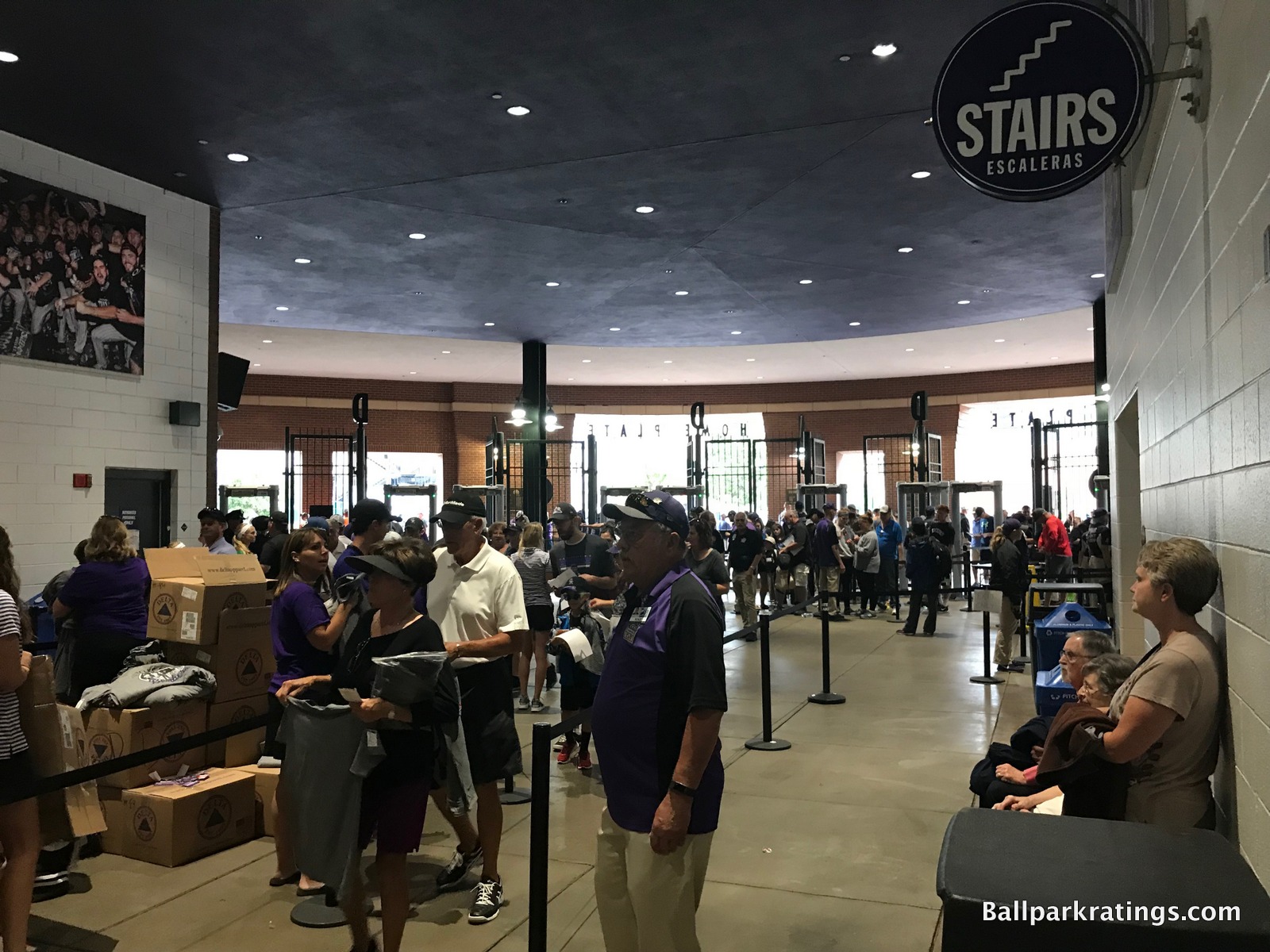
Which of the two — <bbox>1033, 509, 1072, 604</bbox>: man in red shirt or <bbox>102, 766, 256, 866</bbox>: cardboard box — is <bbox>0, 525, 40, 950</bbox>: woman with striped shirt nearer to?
<bbox>102, 766, 256, 866</bbox>: cardboard box

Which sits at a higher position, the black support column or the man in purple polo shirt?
the black support column

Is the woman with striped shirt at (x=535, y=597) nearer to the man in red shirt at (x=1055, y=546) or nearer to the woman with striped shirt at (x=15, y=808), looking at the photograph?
the woman with striped shirt at (x=15, y=808)

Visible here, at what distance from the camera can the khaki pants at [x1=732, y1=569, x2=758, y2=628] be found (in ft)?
46.3

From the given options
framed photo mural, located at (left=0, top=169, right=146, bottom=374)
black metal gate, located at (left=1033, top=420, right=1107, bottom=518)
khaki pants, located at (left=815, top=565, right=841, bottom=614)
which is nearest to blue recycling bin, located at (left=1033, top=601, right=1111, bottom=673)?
framed photo mural, located at (left=0, top=169, right=146, bottom=374)

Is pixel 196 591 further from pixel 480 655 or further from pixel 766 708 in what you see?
pixel 766 708

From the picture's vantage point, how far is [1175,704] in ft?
9.76

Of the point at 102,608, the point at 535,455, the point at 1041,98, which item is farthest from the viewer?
the point at 535,455

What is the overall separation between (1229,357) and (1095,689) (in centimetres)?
155

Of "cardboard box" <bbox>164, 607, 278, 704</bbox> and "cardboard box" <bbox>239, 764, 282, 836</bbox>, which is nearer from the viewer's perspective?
"cardboard box" <bbox>239, 764, 282, 836</bbox>

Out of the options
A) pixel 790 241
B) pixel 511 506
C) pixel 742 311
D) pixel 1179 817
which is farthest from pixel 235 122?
pixel 511 506

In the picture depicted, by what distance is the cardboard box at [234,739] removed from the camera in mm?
5590

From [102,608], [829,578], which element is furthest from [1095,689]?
[829,578]

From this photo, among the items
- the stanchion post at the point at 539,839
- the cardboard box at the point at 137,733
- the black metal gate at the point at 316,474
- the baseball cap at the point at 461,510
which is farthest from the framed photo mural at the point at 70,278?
the black metal gate at the point at 316,474

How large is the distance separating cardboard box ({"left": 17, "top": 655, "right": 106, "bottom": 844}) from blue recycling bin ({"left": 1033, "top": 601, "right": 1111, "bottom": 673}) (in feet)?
18.6
